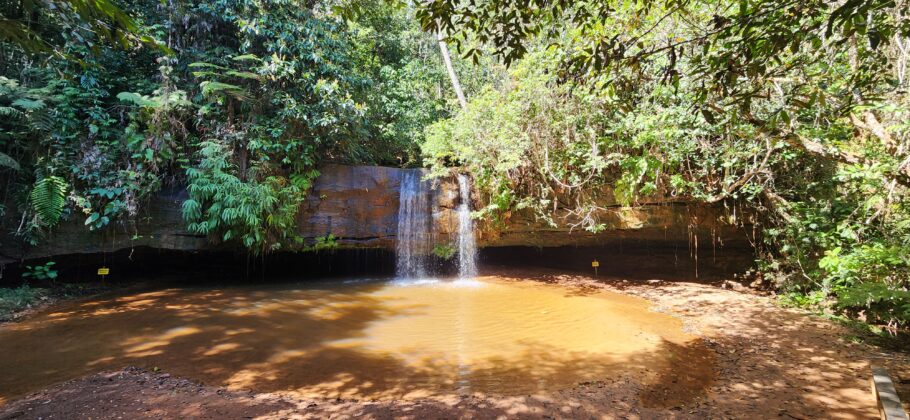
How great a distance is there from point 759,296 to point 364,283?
27.8 ft

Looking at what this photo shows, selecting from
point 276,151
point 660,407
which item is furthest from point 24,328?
point 660,407

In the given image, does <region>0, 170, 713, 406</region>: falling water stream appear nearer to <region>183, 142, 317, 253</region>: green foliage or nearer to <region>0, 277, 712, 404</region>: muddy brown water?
<region>0, 277, 712, 404</region>: muddy brown water

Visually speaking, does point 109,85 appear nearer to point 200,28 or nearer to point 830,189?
point 200,28

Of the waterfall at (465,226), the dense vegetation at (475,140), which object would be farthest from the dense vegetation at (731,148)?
the waterfall at (465,226)

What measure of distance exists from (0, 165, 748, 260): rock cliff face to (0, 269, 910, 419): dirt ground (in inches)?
205

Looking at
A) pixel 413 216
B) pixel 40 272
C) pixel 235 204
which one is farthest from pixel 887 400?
pixel 40 272

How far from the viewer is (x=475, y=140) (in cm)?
970

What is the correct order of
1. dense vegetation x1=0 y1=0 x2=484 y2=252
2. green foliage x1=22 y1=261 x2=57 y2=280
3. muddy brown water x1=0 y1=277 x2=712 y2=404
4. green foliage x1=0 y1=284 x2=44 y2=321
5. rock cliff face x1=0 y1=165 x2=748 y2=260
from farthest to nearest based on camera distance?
rock cliff face x1=0 y1=165 x2=748 y2=260 < green foliage x1=22 y1=261 x2=57 y2=280 < dense vegetation x1=0 y1=0 x2=484 y2=252 < green foliage x1=0 y1=284 x2=44 y2=321 < muddy brown water x1=0 y1=277 x2=712 y2=404

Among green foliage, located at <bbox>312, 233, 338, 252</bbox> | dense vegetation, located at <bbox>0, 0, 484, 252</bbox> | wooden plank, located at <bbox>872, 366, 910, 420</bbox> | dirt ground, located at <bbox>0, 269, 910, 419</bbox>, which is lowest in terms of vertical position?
dirt ground, located at <bbox>0, 269, 910, 419</bbox>

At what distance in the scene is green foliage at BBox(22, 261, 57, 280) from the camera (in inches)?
305

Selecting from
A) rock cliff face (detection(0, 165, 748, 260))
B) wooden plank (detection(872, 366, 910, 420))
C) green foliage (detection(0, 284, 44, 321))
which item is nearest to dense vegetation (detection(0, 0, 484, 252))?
rock cliff face (detection(0, 165, 748, 260))

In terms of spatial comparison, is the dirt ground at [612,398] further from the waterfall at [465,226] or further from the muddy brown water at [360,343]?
the waterfall at [465,226]

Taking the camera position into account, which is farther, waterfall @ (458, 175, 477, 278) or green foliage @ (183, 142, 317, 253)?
waterfall @ (458, 175, 477, 278)

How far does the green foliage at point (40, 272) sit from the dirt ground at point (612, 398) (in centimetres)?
554
